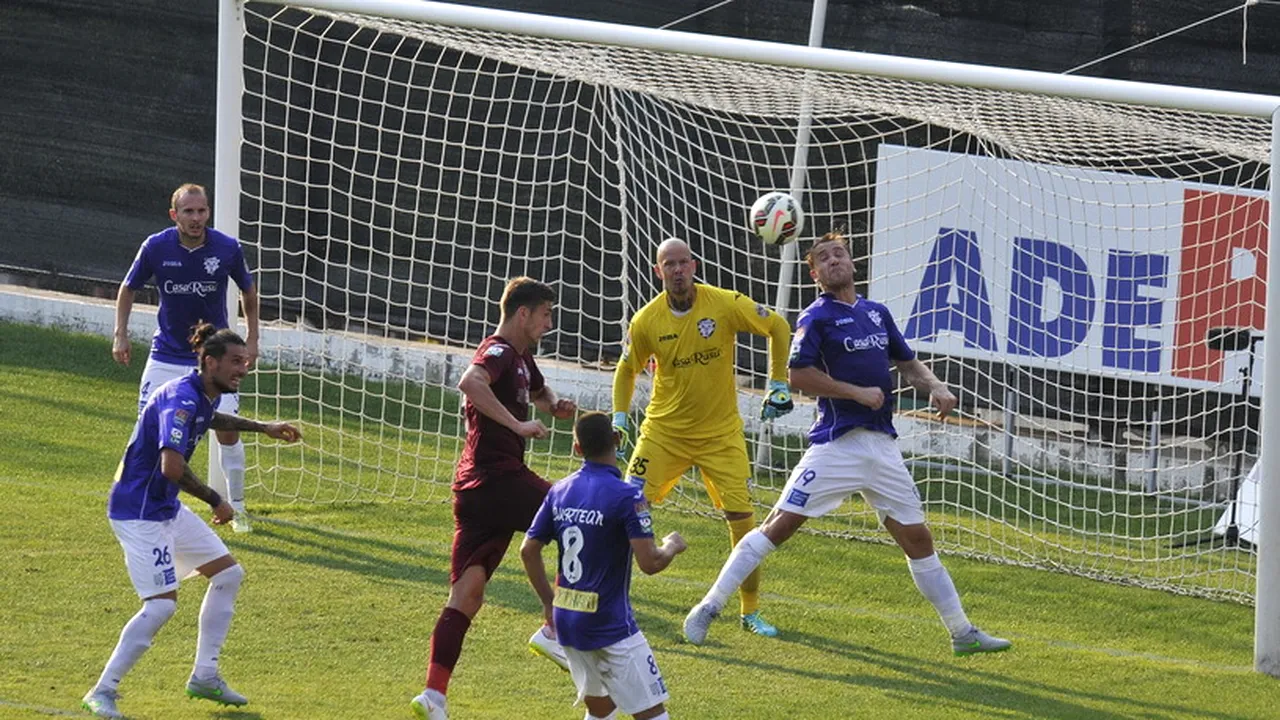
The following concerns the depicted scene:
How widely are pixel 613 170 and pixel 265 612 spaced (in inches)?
244

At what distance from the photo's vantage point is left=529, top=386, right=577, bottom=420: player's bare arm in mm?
7301

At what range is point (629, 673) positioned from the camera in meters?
6.20

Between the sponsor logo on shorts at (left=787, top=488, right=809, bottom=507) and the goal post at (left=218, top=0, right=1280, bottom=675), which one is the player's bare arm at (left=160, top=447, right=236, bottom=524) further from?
the goal post at (left=218, top=0, right=1280, bottom=675)

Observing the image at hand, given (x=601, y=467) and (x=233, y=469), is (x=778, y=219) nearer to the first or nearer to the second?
(x=601, y=467)

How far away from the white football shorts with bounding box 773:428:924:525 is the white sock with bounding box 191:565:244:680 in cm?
274

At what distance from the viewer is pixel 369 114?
579 inches

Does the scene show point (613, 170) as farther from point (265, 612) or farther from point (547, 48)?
point (265, 612)

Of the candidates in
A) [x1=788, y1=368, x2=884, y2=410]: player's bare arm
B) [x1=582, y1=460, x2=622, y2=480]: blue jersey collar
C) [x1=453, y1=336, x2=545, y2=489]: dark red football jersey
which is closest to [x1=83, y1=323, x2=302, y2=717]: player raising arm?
[x1=453, y1=336, x2=545, y2=489]: dark red football jersey

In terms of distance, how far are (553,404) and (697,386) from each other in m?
1.89

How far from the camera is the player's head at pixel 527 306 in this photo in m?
7.27

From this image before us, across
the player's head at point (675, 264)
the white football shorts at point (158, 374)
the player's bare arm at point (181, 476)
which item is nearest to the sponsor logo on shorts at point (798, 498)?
the player's head at point (675, 264)

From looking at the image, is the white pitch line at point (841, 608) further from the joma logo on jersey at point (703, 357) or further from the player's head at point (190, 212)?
the player's head at point (190, 212)

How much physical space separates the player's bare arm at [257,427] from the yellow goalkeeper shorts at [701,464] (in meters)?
2.45

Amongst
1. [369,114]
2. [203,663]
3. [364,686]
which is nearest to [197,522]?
[203,663]
